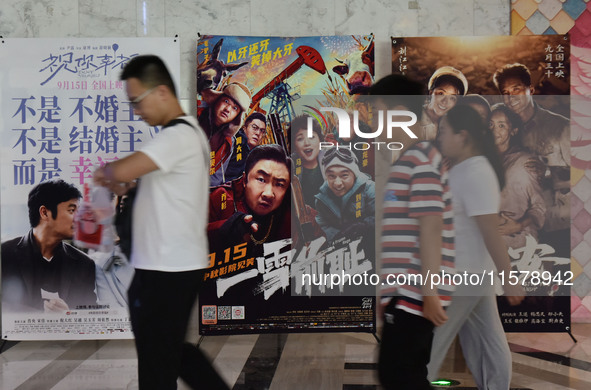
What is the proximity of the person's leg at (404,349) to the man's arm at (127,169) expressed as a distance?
765 millimetres

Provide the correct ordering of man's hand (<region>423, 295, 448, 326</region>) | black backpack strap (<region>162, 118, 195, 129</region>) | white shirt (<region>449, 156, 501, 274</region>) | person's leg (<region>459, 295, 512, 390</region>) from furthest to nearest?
person's leg (<region>459, 295, 512, 390</region>) < white shirt (<region>449, 156, 501, 274</region>) < black backpack strap (<region>162, 118, 195, 129</region>) < man's hand (<region>423, 295, 448, 326</region>)

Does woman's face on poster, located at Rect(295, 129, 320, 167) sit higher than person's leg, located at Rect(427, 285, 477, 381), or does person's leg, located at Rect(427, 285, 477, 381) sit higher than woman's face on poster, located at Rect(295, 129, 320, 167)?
woman's face on poster, located at Rect(295, 129, 320, 167)

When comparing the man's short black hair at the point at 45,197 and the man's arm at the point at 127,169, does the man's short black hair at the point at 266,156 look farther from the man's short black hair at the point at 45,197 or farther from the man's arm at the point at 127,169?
the man's arm at the point at 127,169

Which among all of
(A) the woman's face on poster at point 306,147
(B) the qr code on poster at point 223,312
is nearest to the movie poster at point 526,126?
(A) the woman's face on poster at point 306,147

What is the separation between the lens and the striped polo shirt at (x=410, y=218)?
5.34 feet

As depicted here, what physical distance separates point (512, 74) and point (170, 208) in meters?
2.59

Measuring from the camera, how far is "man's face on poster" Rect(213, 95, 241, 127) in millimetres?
3562

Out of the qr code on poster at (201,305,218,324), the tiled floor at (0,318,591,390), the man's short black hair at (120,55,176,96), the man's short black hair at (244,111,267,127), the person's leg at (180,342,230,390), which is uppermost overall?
the man's short black hair at (244,111,267,127)

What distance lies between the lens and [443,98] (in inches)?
143

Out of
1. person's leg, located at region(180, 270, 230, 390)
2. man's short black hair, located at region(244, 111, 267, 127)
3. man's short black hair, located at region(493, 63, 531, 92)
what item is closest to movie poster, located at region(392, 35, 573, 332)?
man's short black hair, located at region(493, 63, 531, 92)

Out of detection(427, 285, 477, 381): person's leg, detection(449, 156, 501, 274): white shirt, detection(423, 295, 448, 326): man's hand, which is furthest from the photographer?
detection(427, 285, 477, 381): person's leg

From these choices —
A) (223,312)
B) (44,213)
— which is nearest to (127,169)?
(223,312)

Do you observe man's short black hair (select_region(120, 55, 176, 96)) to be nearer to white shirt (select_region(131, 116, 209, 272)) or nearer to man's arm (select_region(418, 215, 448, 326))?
white shirt (select_region(131, 116, 209, 272))

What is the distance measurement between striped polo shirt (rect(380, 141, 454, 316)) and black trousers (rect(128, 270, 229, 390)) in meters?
0.56
